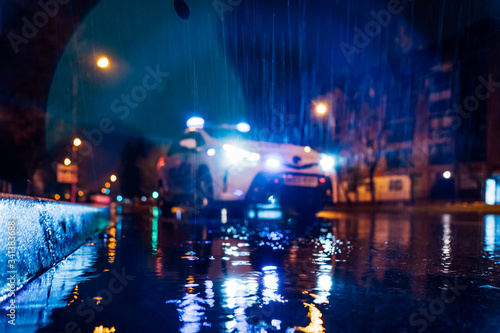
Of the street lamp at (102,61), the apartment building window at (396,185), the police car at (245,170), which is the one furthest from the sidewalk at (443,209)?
the street lamp at (102,61)

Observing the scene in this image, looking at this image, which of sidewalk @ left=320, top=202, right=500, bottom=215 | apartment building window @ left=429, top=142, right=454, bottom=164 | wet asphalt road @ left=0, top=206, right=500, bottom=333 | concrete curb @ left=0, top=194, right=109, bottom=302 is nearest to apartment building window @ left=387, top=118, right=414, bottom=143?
apartment building window @ left=429, top=142, right=454, bottom=164

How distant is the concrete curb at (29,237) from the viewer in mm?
4453

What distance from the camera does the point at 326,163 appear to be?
13102 mm

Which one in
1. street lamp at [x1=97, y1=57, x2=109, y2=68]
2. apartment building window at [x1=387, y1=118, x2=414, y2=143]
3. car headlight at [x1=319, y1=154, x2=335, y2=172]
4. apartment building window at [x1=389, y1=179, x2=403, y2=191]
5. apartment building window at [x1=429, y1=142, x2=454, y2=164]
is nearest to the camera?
car headlight at [x1=319, y1=154, x2=335, y2=172]

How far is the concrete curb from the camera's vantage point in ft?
14.6

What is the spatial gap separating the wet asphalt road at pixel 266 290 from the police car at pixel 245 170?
3575mm

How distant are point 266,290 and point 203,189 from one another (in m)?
8.32

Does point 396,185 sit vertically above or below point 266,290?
above

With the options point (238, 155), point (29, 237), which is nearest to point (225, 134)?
point (238, 155)

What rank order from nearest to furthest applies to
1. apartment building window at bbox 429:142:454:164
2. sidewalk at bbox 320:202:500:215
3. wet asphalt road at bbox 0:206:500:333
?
wet asphalt road at bbox 0:206:500:333 → sidewalk at bbox 320:202:500:215 → apartment building window at bbox 429:142:454:164

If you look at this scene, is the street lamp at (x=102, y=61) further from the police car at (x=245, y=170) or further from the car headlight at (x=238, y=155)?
the car headlight at (x=238, y=155)

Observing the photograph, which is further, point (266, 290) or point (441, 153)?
point (441, 153)

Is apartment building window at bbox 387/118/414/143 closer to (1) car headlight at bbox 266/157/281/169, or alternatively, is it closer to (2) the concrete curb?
(1) car headlight at bbox 266/157/281/169

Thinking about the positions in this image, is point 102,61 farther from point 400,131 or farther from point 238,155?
point 400,131
